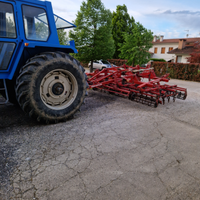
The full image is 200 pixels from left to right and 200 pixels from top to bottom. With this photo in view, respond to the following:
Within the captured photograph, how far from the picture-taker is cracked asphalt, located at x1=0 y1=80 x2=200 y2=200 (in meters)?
2.00

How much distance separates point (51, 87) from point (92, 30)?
9.43 metres

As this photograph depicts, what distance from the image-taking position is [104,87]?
6707mm

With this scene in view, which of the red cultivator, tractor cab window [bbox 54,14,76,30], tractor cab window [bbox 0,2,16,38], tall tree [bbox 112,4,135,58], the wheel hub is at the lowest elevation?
the red cultivator

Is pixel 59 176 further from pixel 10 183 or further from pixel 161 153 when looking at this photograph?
pixel 161 153

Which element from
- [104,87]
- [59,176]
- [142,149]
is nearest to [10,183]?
[59,176]

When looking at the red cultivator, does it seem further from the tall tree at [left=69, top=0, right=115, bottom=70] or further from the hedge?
the hedge

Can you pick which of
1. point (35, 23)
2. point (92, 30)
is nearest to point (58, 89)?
point (35, 23)

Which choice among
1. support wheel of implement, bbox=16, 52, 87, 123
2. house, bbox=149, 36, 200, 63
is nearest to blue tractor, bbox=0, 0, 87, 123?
support wheel of implement, bbox=16, 52, 87, 123

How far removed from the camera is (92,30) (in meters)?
11.9

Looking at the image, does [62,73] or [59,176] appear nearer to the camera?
[59,176]

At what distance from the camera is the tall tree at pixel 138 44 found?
53.6 feet

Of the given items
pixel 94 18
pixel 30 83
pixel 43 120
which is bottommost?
pixel 43 120

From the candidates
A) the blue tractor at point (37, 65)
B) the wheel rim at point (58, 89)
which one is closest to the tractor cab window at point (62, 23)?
the blue tractor at point (37, 65)

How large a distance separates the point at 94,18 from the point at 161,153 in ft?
36.0
